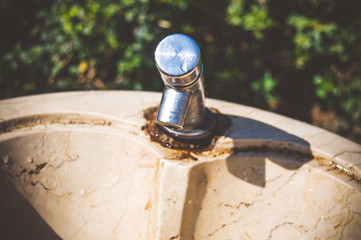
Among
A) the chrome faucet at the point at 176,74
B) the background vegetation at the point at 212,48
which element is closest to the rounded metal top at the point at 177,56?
the chrome faucet at the point at 176,74

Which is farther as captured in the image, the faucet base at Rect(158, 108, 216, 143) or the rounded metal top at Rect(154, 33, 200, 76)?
the faucet base at Rect(158, 108, 216, 143)

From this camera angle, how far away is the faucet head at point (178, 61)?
0.38m

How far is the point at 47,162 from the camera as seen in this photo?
56 cm

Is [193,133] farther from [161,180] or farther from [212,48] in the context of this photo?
[212,48]

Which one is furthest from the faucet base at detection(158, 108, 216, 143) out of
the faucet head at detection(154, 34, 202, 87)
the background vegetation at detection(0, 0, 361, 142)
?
the background vegetation at detection(0, 0, 361, 142)

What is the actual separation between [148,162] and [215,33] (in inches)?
43.1

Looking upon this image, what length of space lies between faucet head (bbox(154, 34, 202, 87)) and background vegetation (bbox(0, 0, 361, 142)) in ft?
2.56

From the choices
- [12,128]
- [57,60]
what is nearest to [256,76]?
[57,60]

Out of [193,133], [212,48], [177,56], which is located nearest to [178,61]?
[177,56]

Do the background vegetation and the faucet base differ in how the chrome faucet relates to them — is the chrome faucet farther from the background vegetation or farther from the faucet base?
the background vegetation

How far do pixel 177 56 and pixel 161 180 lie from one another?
267 mm

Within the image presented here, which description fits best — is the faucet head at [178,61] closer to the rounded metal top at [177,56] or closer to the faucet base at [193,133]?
the rounded metal top at [177,56]

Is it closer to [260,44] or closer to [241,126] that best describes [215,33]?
[260,44]

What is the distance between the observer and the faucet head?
379 millimetres
